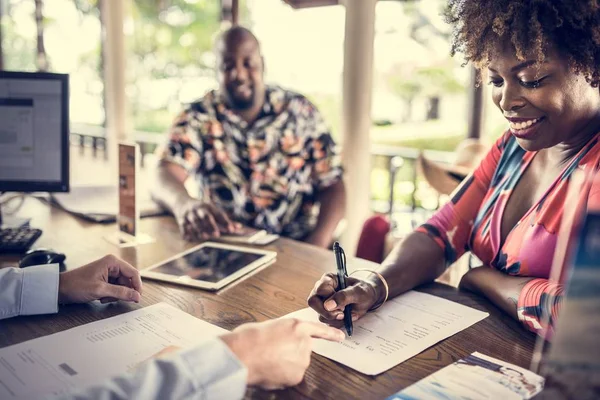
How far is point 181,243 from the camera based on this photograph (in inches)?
63.7

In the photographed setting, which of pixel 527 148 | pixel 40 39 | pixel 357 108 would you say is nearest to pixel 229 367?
pixel 527 148

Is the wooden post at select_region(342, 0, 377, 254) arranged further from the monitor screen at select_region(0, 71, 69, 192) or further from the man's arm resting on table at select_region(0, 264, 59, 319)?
the man's arm resting on table at select_region(0, 264, 59, 319)

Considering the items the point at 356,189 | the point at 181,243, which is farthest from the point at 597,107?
the point at 356,189

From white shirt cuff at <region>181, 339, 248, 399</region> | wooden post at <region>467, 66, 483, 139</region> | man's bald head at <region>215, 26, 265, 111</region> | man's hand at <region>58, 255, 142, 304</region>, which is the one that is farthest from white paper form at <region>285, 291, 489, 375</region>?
wooden post at <region>467, 66, 483, 139</region>

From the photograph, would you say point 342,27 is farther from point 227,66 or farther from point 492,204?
point 492,204

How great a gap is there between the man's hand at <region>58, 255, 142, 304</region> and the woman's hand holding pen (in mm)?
385

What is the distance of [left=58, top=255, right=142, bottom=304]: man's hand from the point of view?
1103 mm

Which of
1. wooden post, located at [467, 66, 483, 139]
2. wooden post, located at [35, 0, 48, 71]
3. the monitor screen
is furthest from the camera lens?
wooden post, located at [35, 0, 48, 71]

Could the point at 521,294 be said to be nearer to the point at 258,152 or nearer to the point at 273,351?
the point at 273,351

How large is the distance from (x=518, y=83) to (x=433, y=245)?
443 millimetres

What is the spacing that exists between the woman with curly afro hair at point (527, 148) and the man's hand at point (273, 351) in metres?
0.21

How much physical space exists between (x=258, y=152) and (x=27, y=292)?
1521 mm

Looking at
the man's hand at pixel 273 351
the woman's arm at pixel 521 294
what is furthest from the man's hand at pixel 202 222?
the man's hand at pixel 273 351

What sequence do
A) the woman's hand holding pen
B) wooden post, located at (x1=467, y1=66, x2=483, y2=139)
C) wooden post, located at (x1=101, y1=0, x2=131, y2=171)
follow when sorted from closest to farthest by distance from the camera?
the woman's hand holding pen < wooden post, located at (x1=467, y1=66, x2=483, y2=139) < wooden post, located at (x1=101, y1=0, x2=131, y2=171)
